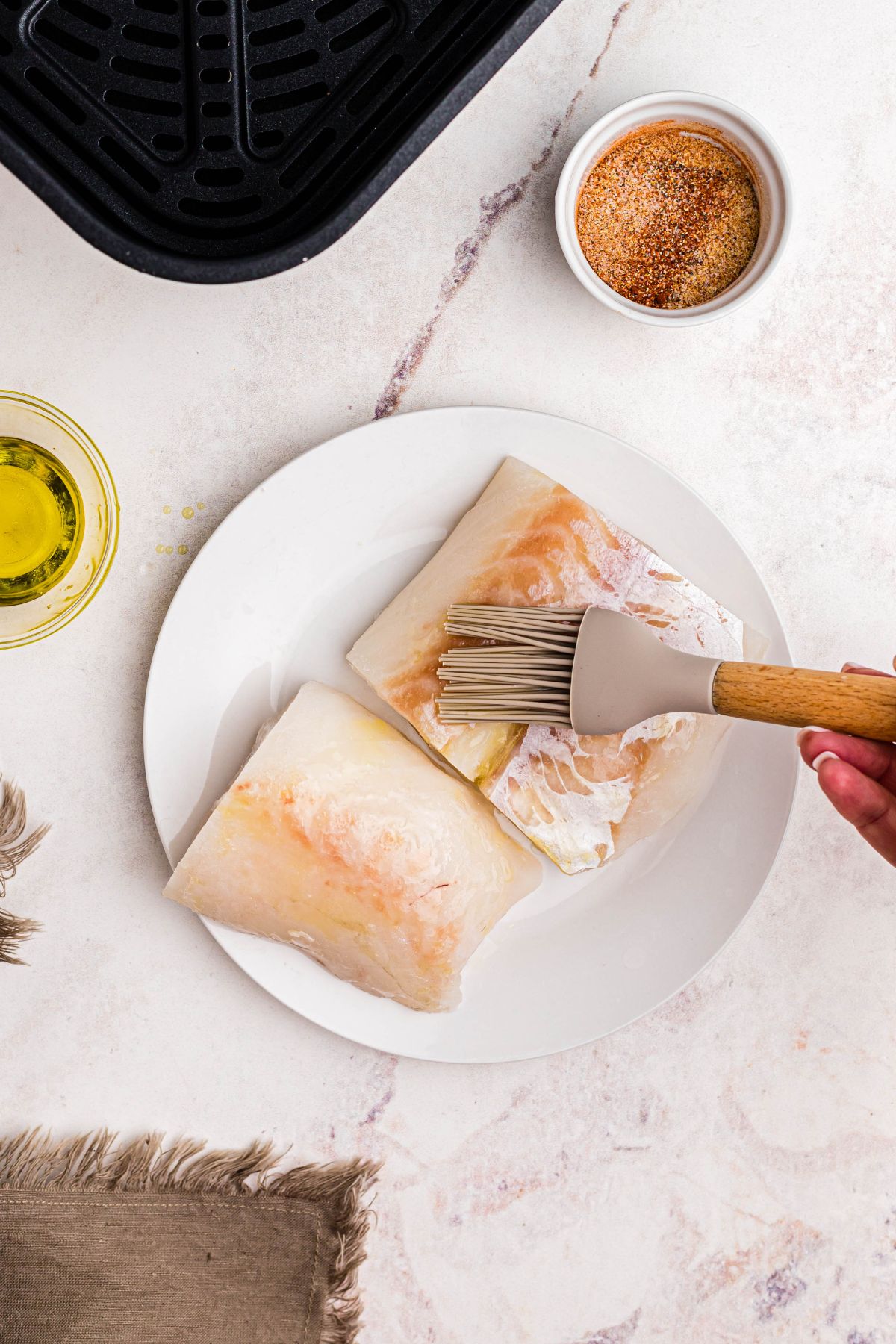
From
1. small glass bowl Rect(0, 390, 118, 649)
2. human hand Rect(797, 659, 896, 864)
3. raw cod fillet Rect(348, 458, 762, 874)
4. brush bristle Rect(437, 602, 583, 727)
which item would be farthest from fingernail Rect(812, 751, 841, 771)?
small glass bowl Rect(0, 390, 118, 649)

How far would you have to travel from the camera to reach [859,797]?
3.75 ft

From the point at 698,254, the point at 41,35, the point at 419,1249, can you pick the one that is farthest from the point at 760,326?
the point at 419,1249

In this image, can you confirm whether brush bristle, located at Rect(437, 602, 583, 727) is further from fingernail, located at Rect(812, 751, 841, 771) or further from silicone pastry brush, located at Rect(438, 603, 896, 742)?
fingernail, located at Rect(812, 751, 841, 771)

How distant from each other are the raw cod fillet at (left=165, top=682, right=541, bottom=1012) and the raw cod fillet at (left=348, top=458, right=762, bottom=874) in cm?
7

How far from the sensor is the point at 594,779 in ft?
3.88

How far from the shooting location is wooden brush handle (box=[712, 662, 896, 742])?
98 centimetres

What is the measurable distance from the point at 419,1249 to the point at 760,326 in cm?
137

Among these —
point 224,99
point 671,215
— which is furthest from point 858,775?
point 224,99

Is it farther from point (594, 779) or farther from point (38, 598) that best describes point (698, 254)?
point (38, 598)

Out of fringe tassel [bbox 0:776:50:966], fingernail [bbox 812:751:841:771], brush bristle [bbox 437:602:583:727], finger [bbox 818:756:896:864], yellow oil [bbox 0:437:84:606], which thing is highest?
fingernail [bbox 812:751:841:771]

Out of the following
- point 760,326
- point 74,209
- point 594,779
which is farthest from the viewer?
point 760,326

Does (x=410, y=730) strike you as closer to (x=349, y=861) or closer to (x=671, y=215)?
(x=349, y=861)

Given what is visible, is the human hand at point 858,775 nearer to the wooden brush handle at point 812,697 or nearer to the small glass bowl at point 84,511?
the wooden brush handle at point 812,697

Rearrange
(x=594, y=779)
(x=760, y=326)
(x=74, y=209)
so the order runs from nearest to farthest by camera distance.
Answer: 1. (x=74, y=209)
2. (x=594, y=779)
3. (x=760, y=326)
